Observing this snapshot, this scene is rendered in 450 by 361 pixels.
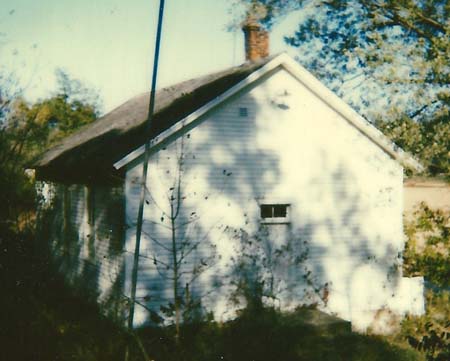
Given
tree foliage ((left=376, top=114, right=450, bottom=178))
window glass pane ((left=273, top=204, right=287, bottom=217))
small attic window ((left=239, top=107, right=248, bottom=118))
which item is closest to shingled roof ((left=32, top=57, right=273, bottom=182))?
small attic window ((left=239, top=107, right=248, bottom=118))

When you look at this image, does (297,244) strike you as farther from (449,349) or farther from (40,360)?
(449,349)

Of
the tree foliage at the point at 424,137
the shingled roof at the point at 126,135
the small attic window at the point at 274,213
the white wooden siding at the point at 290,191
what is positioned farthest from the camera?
the tree foliage at the point at 424,137

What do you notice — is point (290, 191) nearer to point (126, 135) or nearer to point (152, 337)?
point (126, 135)

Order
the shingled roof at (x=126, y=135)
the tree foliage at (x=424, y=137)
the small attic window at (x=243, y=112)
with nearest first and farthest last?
the shingled roof at (x=126, y=135) → the small attic window at (x=243, y=112) → the tree foliage at (x=424, y=137)

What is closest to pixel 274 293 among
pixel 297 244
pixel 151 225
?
pixel 297 244

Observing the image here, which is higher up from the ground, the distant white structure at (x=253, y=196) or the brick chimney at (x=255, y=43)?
the brick chimney at (x=255, y=43)

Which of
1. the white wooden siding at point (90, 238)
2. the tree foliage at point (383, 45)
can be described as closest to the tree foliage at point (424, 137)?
the tree foliage at point (383, 45)

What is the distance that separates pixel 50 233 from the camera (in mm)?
19656

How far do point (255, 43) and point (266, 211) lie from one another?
623 cm

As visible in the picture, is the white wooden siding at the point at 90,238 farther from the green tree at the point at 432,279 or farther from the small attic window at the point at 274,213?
the green tree at the point at 432,279

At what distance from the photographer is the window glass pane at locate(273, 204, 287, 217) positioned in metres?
14.0

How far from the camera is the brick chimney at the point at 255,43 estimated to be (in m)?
17.2

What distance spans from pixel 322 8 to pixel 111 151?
10.7 meters

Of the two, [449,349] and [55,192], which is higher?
[55,192]
